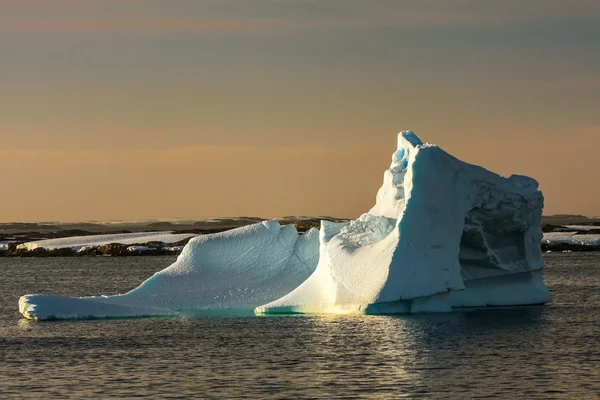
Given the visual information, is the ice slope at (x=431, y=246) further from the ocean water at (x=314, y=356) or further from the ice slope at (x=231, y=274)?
the ice slope at (x=231, y=274)

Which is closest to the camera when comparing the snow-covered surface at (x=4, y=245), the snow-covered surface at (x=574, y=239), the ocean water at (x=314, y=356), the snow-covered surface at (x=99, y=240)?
the ocean water at (x=314, y=356)

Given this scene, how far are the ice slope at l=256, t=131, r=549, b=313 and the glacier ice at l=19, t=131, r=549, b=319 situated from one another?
0.03 meters

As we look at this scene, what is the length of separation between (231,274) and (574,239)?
53.4 m

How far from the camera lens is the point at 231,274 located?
110 feet

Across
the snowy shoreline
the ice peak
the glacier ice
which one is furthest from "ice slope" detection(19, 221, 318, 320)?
the snowy shoreline

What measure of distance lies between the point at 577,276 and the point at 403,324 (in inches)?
957

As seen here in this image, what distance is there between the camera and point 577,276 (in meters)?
49.7

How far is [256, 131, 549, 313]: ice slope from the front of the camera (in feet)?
93.0

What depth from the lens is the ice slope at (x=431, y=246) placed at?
28344 mm

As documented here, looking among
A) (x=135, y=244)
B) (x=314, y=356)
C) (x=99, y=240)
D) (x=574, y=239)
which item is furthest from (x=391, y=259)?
(x=99, y=240)

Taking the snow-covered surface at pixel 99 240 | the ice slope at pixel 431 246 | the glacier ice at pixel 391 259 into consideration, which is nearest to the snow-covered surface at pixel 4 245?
the snow-covered surface at pixel 99 240

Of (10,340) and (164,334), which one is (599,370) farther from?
(10,340)

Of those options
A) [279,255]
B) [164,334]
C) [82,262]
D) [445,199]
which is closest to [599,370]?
[445,199]

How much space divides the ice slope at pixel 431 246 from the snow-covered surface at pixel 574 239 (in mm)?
49283
